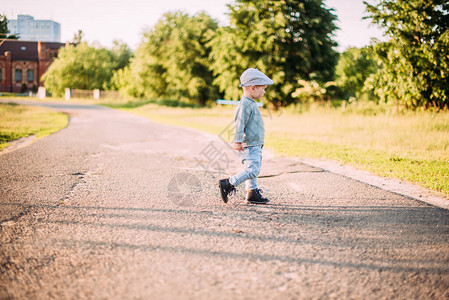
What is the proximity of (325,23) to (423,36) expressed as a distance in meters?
13.5

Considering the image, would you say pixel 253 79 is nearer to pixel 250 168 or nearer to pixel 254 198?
pixel 250 168

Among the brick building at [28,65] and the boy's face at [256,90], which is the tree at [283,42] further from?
the brick building at [28,65]

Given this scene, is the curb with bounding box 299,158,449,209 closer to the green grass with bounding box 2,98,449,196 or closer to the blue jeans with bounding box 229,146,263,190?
the green grass with bounding box 2,98,449,196

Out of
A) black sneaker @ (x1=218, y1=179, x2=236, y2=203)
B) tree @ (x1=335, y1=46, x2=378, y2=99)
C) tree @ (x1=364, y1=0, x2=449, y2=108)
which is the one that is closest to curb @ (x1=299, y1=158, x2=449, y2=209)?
black sneaker @ (x1=218, y1=179, x2=236, y2=203)

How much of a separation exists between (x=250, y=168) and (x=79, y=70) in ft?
202

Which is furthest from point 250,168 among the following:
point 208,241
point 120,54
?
point 120,54

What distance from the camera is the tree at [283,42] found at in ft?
79.8

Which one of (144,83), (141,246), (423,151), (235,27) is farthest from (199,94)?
(141,246)

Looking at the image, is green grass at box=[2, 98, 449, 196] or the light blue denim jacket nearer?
the light blue denim jacket

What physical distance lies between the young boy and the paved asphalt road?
0.75 feet

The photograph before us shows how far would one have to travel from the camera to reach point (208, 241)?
2959 mm

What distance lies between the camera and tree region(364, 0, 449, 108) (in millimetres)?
12281

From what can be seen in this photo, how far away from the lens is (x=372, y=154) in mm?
8250

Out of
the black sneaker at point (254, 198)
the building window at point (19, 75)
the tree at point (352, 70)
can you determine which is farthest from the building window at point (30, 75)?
the black sneaker at point (254, 198)
